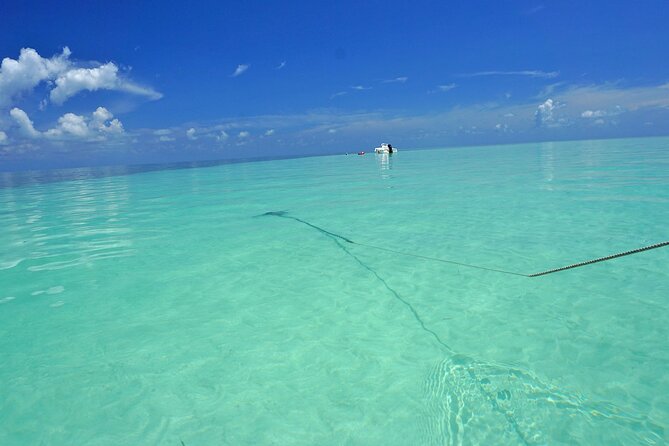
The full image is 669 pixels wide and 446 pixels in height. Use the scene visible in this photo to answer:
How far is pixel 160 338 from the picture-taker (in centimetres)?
450

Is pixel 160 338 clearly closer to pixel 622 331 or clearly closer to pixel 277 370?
pixel 277 370

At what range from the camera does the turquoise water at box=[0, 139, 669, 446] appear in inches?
119

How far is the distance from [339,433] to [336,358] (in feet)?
3.41

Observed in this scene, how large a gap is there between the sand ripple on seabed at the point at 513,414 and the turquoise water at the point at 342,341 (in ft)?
0.04

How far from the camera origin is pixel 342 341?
4.31 meters

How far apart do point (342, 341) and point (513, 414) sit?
6.06ft

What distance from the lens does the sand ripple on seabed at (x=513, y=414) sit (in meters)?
2.80

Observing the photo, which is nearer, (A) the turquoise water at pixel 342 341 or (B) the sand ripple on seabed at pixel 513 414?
(B) the sand ripple on seabed at pixel 513 414

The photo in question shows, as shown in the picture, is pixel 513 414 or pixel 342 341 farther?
pixel 342 341

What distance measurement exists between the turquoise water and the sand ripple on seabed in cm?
1

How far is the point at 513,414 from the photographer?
301 cm

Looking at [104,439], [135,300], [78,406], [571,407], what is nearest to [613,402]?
[571,407]

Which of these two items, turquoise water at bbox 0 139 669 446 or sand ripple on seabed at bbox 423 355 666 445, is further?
turquoise water at bbox 0 139 669 446

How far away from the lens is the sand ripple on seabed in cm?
280
